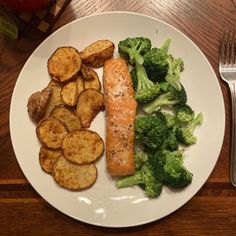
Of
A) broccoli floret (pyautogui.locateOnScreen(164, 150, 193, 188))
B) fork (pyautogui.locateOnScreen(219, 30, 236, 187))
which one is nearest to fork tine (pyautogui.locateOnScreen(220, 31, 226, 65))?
fork (pyautogui.locateOnScreen(219, 30, 236, 187))

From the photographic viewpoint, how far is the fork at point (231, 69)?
181 centimetres

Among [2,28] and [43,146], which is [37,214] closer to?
[43,146]

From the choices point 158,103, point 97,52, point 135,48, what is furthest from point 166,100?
point 97,52

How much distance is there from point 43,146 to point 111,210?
40 centimetres

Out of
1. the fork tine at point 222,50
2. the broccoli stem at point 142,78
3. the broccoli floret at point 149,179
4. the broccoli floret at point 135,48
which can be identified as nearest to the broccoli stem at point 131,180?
the broccoli floret at point 149,179

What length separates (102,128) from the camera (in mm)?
1834

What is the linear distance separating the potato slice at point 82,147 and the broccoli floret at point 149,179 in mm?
158

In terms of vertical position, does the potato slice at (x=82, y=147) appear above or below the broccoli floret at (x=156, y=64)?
below

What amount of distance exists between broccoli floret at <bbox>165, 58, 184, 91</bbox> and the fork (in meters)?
0.20

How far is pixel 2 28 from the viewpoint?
6.11ft

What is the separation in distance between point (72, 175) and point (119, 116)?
316 millimetres

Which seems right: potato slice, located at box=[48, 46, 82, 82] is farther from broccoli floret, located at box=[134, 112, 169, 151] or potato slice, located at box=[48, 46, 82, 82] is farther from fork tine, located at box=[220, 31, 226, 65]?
fork tine, located at box=[220, 31, 226, 65]

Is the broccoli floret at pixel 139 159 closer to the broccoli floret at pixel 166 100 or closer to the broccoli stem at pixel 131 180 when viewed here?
the broccoli stem at pixel 131 180

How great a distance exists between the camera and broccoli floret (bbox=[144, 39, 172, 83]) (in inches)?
69.1
